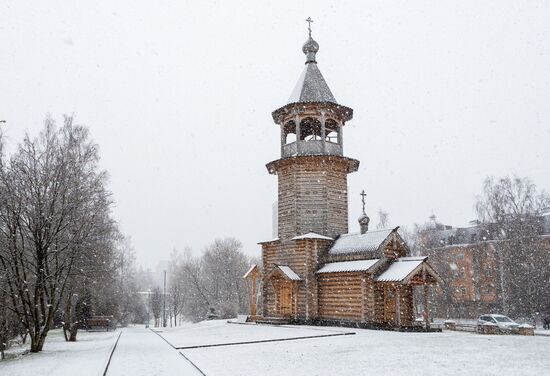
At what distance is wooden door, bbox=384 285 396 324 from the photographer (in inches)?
920

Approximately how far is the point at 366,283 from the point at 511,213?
58.9 ft

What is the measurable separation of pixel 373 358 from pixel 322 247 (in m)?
14.6

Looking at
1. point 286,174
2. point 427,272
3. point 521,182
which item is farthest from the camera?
point 521,182

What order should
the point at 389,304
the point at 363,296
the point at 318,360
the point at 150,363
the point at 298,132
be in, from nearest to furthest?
the point at 150,363 < the point at 318,360 < the point at 363,296 < the point at 389,304 < the point at 298,132

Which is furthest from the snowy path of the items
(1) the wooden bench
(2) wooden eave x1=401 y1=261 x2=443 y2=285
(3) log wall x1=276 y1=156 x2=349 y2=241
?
(1) the wooden bench

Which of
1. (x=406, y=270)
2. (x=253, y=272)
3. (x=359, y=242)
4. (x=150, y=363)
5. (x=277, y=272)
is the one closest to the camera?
(x=150, y=363)

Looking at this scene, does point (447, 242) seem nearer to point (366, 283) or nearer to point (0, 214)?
point (366, 283)

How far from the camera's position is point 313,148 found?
88.7 ft

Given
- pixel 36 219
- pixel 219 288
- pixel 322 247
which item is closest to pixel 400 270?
pixel 322 247

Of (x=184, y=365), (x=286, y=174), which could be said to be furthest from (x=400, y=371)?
(x=286, y=174)

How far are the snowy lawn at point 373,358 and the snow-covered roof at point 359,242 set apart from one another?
8.24 metres

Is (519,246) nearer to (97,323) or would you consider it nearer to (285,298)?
(285,298)

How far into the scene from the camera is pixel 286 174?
90.7 ft

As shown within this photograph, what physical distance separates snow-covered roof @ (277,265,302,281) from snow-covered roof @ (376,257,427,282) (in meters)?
4.71
